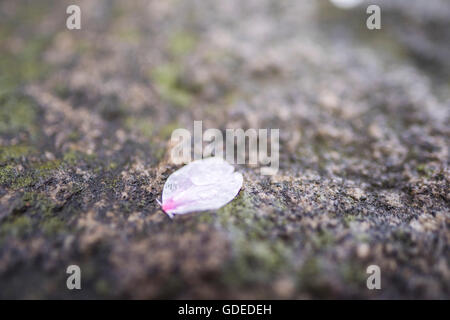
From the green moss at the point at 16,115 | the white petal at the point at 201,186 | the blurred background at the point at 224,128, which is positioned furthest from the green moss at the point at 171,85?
the green moss at the point at 16,115

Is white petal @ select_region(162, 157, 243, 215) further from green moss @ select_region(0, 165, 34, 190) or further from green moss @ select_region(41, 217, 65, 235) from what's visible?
green moss @ select_region(0, 165, 34, 190)

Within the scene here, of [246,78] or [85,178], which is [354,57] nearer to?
[246,78]

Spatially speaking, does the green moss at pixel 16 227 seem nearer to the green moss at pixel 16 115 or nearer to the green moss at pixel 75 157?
the green moss at pixel 75 157

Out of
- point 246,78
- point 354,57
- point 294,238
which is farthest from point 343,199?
point 354,57

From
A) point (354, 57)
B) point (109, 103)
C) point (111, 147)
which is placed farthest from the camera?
point (354, 57)

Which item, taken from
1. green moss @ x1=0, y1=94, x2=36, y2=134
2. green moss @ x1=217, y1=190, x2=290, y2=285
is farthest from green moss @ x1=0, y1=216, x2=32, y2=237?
green moss @ x1=217, y1=190, x2=290, y2=285

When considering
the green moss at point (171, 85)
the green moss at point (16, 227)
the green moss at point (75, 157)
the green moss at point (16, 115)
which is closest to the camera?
the green moss at point (16, 227)
